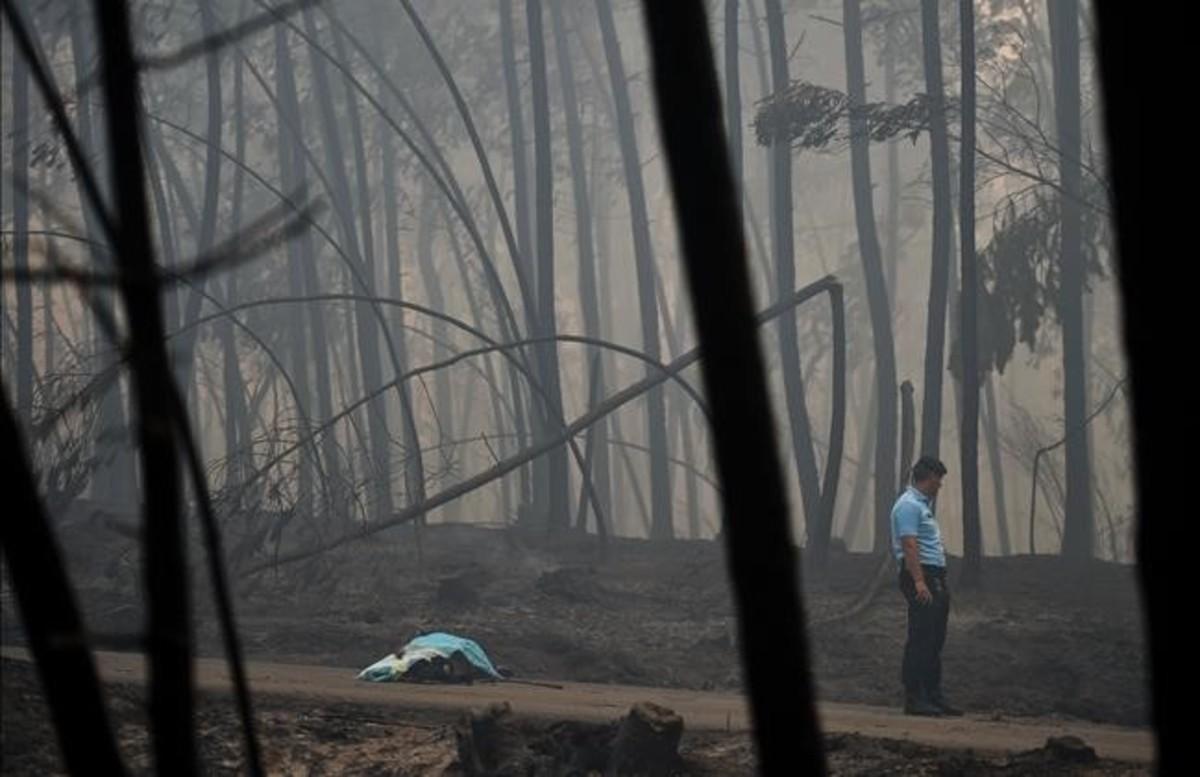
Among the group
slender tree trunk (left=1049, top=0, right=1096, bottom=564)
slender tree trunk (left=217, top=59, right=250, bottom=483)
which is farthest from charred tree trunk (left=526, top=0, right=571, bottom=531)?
slender tree trunk (left=217, top=59, right=250, bottom=483)

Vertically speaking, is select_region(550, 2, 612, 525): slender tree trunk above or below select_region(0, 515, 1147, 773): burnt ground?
above

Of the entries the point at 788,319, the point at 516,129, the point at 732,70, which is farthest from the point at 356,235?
the point at 788,319

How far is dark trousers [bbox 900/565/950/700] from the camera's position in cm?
1236

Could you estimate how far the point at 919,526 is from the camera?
12.3 metres

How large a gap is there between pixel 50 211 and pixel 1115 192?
173 centimetres

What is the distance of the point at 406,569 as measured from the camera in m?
22.0

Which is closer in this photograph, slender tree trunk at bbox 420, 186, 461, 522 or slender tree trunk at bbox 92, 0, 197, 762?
slender tree trunk at bbox 92, 0, 197, 762

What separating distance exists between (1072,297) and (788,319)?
3809mm

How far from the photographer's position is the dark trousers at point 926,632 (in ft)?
40.5

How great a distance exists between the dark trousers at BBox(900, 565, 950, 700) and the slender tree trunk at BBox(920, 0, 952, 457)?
6.90m

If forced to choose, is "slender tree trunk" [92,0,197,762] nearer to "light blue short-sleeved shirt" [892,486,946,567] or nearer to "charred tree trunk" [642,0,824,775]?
"charred tree trunk" [642,0,824,775]

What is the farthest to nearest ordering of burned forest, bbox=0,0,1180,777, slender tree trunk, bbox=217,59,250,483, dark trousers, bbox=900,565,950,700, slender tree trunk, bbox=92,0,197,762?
slender tree trunk, bbox=217,59,250,483, dark trousers, bbox=900,565,950,700, burned forest, bbox=0,0,1180,777, slender tree trunk, bbox=92,0,197,762

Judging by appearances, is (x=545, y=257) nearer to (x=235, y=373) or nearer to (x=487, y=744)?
(x=235, y=373)

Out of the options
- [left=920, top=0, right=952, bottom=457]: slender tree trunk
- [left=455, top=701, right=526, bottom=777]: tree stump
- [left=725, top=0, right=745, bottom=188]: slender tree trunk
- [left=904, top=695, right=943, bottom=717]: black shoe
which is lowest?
[left=904, top=695, right=943, bottom=717]: black shoe
